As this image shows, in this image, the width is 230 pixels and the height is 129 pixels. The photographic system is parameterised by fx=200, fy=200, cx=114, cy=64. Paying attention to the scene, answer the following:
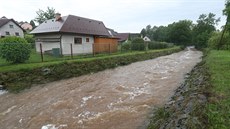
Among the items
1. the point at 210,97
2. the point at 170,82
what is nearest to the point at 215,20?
the point at 170,82

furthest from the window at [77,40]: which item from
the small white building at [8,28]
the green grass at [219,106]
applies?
the small white building at [8,28]

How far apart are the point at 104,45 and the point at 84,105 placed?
608 inches

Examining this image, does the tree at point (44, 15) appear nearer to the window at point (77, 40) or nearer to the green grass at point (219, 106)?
the window at point (77, 40)

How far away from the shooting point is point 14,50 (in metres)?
12.2

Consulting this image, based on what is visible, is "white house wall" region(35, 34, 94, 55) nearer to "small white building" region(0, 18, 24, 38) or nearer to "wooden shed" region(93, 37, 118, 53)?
"wooden shed" region(93, 37, 118, 53)

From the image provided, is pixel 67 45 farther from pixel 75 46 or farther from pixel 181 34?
pixel 181 34

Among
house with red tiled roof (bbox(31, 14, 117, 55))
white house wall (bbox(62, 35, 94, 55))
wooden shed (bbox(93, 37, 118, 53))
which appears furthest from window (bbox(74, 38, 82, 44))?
wooden shed (bbox(93, 37, 118, 53))

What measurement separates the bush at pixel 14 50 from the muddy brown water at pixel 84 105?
3.67 metres

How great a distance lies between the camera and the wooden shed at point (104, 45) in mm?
20962

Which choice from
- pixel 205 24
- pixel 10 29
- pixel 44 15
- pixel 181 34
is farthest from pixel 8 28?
pixel 205 24

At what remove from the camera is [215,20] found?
67562 mm

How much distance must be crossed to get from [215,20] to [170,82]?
67.1 m

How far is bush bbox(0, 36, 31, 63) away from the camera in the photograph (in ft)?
39.5

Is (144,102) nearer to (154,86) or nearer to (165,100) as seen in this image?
(165,100)
